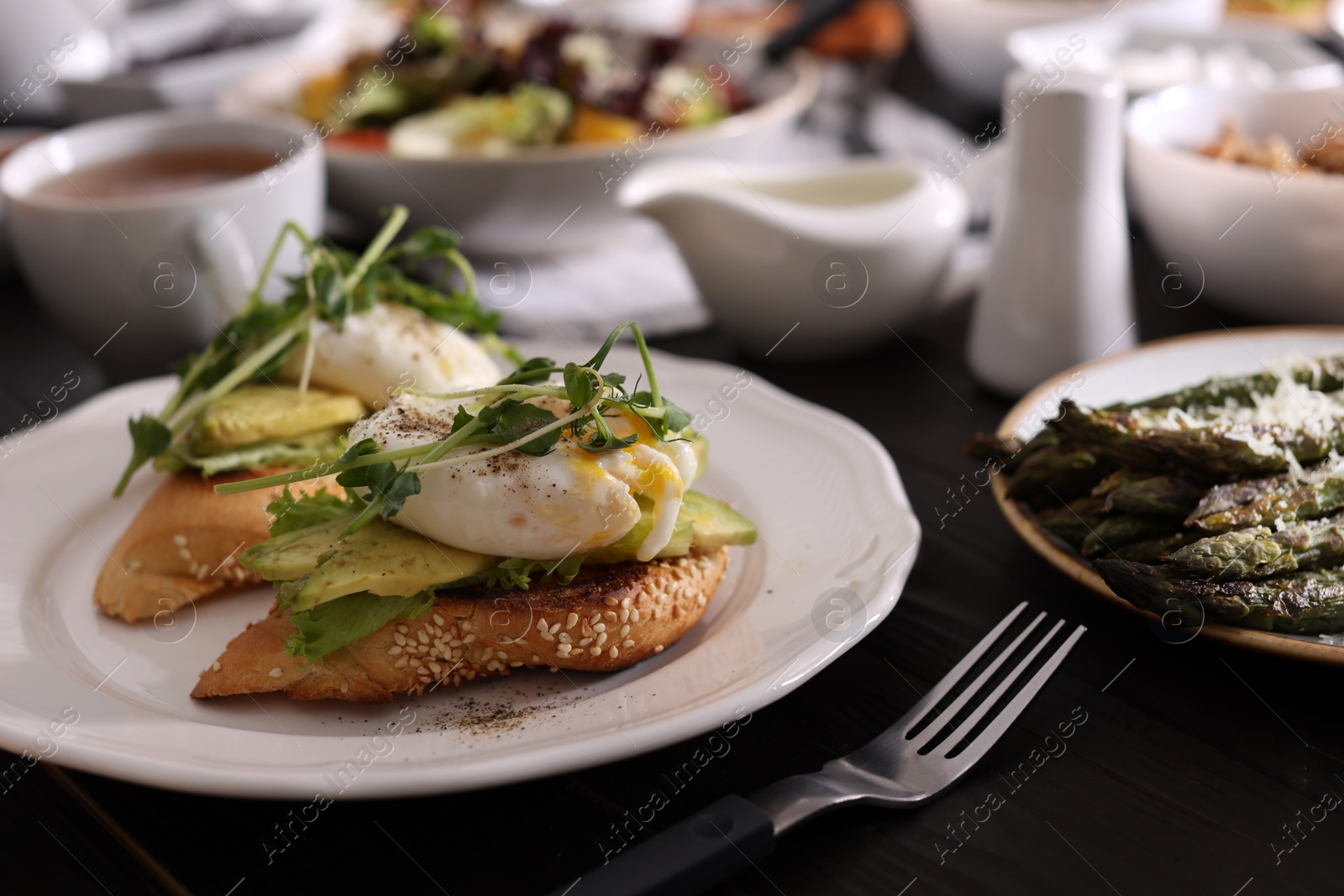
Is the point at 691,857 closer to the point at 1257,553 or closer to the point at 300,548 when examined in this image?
the point at 300,548

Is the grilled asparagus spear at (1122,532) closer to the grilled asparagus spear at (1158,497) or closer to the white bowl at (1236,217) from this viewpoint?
the grilled asparagus spear at (1158,497)

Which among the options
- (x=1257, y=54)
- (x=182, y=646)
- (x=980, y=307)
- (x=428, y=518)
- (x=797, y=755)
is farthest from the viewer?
(x=1257, y=54)

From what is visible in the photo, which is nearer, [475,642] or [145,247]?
[475,642]

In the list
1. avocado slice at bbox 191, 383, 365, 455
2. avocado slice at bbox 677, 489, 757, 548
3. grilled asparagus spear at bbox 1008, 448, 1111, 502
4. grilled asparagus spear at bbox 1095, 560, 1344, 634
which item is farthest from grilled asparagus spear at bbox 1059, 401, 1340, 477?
avocado slice at bbox 191, 383, 365, 455

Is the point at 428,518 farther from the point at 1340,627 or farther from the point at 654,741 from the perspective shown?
the point at 1340,627

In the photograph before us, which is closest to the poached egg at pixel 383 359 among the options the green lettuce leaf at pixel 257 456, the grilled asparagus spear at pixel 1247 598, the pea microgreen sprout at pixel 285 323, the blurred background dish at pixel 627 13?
the pea microgreen sprout at pixel 285 323

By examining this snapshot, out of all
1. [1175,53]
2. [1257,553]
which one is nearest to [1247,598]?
[1257,553]

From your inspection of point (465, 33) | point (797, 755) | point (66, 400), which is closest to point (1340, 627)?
point (797, 755)
